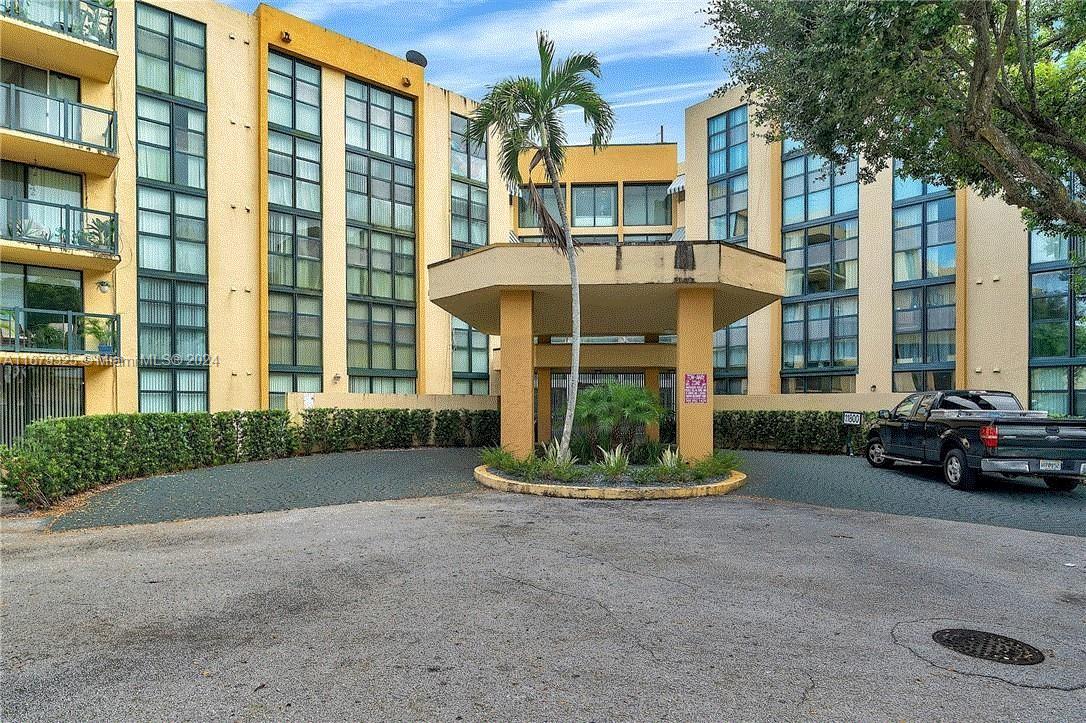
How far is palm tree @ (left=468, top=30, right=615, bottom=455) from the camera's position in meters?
11.4

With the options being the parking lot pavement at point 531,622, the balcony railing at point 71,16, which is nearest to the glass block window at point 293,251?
the balcony railing at point 71,16

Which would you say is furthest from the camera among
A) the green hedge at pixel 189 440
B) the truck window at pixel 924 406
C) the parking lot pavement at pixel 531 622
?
the truck window at pixel 924 406

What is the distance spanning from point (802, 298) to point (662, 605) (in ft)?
77.8

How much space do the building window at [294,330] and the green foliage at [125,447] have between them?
485 cm

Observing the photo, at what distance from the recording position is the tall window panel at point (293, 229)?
68.4ft

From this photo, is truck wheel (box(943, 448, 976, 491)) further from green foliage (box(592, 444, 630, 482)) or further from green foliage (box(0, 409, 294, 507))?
green foliage (box(0, 409, 294, 507))

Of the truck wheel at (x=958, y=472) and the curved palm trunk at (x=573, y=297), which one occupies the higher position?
the curved palm trunk at (x=573, y=297)

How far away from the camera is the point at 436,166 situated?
2494cm

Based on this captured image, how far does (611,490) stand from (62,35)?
17.8 metres

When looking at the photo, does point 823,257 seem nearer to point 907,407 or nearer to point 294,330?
point 907,407

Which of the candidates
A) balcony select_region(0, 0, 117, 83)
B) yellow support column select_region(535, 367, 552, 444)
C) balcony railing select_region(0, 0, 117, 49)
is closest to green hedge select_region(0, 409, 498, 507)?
yellow support column select_region(535, 367, 552, 444)

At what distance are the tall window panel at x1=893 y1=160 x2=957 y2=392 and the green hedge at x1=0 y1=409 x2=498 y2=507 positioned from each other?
15.6 metres

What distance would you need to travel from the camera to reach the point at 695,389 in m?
12.2

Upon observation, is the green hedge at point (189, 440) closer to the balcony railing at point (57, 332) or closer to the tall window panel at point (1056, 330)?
the balcony railing at point (57, 332)
